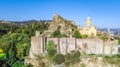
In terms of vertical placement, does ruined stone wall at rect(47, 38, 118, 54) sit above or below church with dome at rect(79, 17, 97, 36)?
below

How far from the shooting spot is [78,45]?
41625mm

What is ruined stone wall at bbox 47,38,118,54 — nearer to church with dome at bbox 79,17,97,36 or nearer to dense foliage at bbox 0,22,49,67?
church with dome at bbox 79,17,97,36

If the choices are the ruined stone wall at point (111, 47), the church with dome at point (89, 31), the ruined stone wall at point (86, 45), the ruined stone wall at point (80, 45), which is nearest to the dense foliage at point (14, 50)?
the ruined stone wall at point (80, 45)

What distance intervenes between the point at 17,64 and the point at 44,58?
6.75 m

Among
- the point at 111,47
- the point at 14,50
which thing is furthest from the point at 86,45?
the point at 14,50

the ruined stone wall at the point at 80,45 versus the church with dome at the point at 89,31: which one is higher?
the church with dome at the point at 89,31

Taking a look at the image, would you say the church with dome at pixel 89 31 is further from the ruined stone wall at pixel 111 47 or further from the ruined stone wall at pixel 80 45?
the ruined stone wall at pixel 111 47

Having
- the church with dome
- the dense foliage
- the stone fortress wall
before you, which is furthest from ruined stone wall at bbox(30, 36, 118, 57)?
the dense foliage

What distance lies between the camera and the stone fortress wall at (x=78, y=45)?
131ft

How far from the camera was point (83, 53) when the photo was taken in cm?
4141

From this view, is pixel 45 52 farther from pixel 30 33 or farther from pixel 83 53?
pixel 30 33

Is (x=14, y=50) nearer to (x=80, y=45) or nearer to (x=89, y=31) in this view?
(x=89, y=31)

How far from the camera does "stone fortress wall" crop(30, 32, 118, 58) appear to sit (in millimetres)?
40000

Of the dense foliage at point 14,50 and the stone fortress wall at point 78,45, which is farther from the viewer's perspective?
the dense foliage at point 14,50
